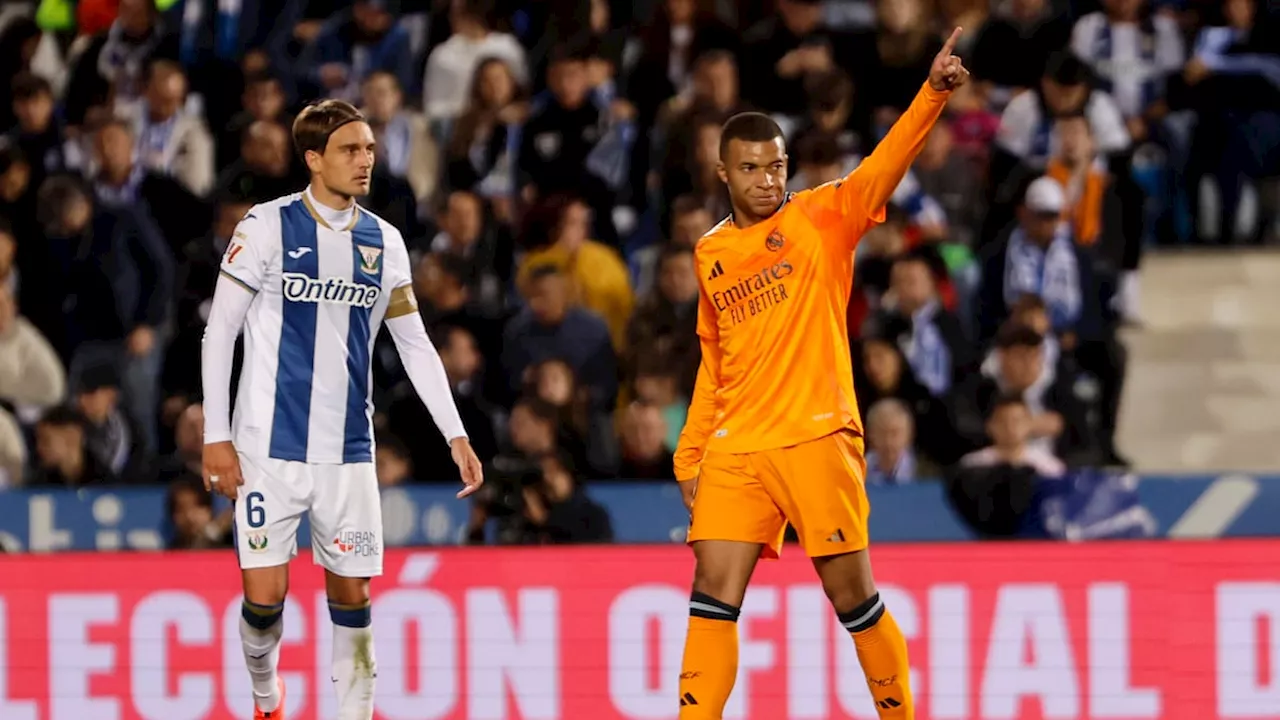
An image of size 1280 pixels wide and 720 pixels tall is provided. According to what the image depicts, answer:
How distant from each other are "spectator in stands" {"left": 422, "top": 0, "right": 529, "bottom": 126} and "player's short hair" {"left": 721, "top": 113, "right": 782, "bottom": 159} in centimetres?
614

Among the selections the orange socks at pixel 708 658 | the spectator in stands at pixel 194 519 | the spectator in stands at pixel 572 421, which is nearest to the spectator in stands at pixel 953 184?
the spectator in stands at pixel 572 421

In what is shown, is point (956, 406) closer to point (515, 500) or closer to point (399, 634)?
point (515, 500)

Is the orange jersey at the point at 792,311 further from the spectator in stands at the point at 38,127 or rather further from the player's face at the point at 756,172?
the spectator in stands at the point at 38,127

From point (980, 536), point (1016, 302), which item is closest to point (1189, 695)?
point (980, 536)

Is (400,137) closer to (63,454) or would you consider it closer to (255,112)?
(255,112)

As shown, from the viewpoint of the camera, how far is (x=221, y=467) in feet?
21.6

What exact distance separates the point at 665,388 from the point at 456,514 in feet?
3.83

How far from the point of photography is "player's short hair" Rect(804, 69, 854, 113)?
1148 cm

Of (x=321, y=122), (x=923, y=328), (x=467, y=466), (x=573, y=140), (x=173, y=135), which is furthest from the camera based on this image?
(x=173, y=135)

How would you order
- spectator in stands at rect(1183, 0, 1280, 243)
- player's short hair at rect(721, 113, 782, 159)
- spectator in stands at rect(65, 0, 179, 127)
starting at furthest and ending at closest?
spectator in stands at rect(65, 0, 179, 127)
spectator in stands at rect(1183, 0, 1280, 243)
player's short hair at rect(721, 113, 782, 159)

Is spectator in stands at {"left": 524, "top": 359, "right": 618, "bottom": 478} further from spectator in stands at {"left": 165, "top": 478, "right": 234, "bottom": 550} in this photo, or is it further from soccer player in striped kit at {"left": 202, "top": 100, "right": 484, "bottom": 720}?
soccer player in striped kit at {"left": 202, "top": 100, "right": 484, "bottom": 720}

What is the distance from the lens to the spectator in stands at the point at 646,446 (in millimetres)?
10164

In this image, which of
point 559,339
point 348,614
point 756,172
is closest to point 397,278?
point 348,614

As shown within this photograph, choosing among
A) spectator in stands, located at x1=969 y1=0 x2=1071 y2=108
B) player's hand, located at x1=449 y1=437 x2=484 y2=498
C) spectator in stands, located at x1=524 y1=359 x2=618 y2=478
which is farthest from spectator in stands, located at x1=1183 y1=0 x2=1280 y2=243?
player's hand, located at x1=449 y1=437 x2=484 y2=498
